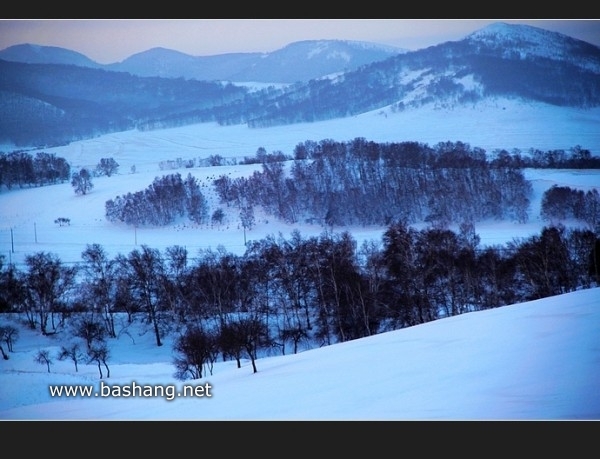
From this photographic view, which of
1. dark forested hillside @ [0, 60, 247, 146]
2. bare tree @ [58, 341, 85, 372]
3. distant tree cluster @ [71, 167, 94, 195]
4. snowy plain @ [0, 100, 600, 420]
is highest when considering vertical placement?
dark forested hillside @ [0, 60, 247, 146]

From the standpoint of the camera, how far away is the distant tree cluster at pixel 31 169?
9.92 meters

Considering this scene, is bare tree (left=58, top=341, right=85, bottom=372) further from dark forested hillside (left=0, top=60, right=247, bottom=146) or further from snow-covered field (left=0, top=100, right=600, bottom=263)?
dark forested hillside (left=0, top=60, right=247, bottom=146)

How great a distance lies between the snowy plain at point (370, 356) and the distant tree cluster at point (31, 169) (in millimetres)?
199

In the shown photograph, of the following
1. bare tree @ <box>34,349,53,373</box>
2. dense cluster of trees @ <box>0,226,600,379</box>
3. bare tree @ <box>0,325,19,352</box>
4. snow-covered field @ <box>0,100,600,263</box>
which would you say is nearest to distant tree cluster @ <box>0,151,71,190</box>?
snow-covered field @ <box>0,100,600,263</box>

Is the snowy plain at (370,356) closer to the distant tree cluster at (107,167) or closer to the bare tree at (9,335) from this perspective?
the bare tree at (9,335)

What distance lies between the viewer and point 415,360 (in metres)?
5.80

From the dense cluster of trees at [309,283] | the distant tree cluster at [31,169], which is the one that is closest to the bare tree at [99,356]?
the dense cluster of trees at [309,283]

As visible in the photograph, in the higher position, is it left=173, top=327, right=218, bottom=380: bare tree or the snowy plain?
the snowy plain

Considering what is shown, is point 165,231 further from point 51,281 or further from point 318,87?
point 318,87

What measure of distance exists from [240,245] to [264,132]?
3.20m

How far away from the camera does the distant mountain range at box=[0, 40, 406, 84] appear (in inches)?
330

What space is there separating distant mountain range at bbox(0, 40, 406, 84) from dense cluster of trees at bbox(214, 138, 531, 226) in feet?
7.08

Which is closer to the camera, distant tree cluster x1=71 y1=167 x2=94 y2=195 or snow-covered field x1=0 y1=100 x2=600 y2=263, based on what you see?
snow-covered field x1=0 y1=100 x2=600 y2=263

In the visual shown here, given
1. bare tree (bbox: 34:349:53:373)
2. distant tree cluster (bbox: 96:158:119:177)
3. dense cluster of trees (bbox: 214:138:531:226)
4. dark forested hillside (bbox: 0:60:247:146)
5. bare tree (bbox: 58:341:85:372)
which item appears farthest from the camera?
distant tree cluster (bbox: 96:158:119:177)
